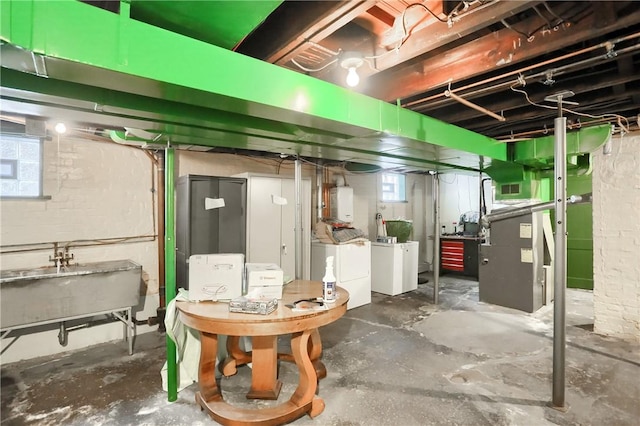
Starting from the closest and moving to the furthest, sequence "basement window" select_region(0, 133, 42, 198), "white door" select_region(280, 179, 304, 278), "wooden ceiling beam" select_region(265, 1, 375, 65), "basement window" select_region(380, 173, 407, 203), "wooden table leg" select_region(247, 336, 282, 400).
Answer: "wooden ceiling beam" select_region(265, 1, 375, 65)
"wooden table leg" select_region(247, 336, 282, 400)
"basement window" select_region(0, 133, 42, 198)
"white door" select_region(280, 179, 304, 278)
"basement window" select_region(380, 173, 407, 203)

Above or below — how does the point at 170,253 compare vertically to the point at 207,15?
below

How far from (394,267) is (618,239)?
8.91ft

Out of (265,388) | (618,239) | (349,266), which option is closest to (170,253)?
(265,388)

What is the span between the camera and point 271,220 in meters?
4.14

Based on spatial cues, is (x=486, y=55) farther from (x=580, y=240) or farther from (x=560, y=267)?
(x=580, y=240)

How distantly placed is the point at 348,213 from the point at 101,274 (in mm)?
3392

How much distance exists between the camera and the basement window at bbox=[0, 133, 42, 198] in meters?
3.04

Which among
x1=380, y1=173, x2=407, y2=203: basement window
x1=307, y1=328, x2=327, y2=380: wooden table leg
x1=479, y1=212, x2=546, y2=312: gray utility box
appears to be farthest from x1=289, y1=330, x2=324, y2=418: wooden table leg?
x1=380, y1=173, x2=407, y2=203: basement window

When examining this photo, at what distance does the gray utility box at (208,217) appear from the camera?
3.46 m

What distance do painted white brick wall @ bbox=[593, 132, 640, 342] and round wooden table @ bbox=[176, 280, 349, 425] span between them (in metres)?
3.20

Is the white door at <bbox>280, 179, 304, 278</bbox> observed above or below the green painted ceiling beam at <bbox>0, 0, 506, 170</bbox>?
below

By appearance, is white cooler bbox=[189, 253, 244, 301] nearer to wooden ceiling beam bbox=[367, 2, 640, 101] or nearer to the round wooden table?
the round wooden table

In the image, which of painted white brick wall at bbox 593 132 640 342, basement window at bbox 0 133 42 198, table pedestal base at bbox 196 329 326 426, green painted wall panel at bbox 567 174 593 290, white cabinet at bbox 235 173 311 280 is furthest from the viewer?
green painted wall panel at bbox 567 174 593 290

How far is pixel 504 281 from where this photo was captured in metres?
4.52
